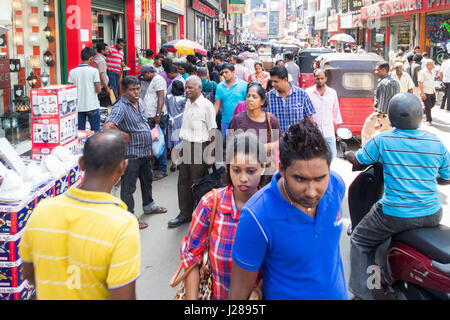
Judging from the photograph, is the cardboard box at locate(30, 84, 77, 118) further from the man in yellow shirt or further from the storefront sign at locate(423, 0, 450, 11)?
the storefront sign at locate(423, 0, 450, 11)

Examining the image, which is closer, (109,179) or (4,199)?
(109,179)

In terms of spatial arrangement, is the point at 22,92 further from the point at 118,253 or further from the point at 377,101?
the point at 118,253

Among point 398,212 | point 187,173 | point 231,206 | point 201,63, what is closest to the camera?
point 231,206

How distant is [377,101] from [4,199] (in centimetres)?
625

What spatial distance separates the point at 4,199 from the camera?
11.9 feet

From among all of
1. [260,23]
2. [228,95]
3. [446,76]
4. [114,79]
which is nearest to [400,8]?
[446,76]

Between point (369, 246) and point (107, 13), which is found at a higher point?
point (107, 13)

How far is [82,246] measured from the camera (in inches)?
76.4

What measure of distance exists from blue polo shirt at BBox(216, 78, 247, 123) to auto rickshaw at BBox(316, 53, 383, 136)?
3.59 meters

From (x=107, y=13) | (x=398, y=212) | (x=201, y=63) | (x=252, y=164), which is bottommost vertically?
(x=398, y=212)

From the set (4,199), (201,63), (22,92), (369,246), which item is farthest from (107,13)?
(369,246)

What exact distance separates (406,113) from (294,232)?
1768 millimetres

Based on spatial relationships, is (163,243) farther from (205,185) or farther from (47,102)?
(47,102)

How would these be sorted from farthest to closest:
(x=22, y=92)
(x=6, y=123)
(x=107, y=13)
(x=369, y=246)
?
(x=107, y=13)
(x=22, y=92)
(x=6, y=123)
(x=369, y=246)
